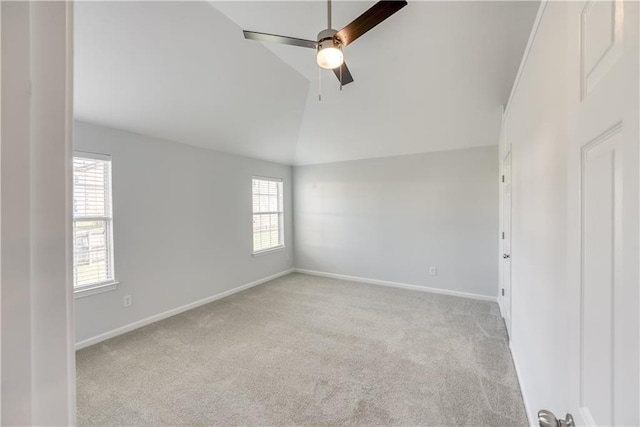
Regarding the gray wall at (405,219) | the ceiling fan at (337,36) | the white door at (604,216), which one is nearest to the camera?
the white door at (604,216)

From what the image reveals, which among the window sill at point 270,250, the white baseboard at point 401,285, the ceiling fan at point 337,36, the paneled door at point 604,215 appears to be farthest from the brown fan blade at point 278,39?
the white baseboard at point 401,285

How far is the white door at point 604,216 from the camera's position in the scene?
439mm

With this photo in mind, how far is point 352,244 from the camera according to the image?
16.3 ft

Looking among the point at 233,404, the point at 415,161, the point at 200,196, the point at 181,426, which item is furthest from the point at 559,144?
the point at 200,196

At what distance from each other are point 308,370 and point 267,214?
322 cm

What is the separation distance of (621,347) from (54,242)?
0.90m

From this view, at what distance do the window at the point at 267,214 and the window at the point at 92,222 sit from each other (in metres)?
2.18

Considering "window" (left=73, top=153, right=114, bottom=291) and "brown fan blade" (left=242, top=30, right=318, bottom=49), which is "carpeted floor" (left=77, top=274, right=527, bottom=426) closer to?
"window" (left=73, top=153, right=114, bottom=291)

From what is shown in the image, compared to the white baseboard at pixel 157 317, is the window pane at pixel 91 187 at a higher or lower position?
higher

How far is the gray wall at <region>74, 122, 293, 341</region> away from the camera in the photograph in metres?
2.89

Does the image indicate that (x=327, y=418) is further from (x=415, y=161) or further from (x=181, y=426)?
(x=415, y=161)

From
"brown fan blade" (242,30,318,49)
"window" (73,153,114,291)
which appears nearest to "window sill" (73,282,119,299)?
"window" (73,153,114,291)

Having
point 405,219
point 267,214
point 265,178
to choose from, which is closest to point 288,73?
point 265,178

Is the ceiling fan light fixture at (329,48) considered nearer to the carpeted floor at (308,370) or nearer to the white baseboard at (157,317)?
the carpeted floor at (308,370)
